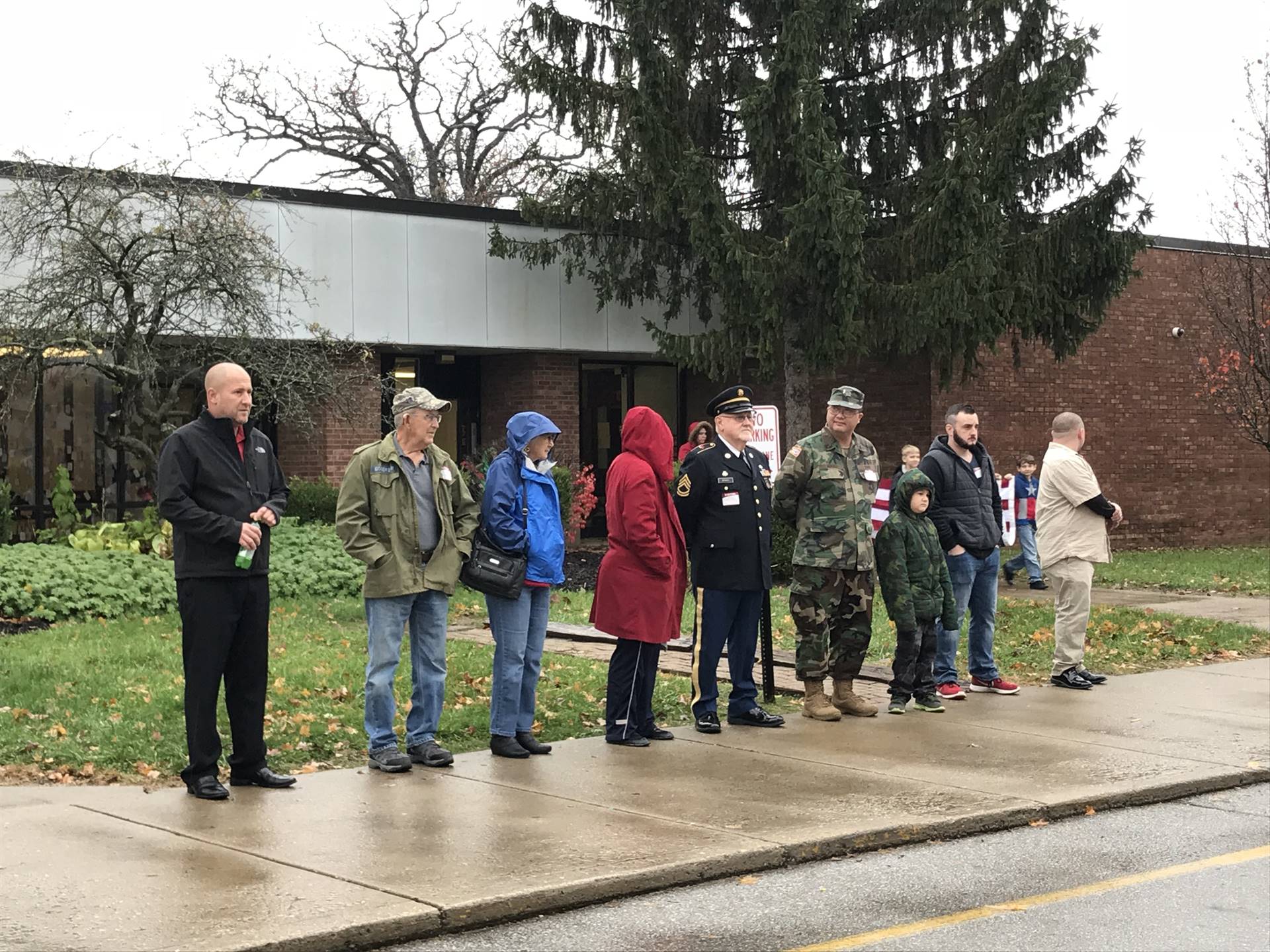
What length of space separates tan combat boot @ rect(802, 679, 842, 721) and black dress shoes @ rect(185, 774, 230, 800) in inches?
157

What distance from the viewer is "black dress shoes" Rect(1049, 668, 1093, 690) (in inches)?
457

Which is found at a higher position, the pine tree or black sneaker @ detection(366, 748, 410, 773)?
the pine tree

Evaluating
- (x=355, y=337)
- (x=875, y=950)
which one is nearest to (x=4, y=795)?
(x=875, y=950)

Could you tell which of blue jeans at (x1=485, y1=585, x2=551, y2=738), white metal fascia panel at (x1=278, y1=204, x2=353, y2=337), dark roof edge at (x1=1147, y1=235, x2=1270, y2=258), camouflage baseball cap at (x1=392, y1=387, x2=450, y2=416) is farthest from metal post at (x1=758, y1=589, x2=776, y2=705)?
dark roof edge at (x1=1147, y1=235, x2=1270, y2=258)

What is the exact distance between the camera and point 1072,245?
2242cm

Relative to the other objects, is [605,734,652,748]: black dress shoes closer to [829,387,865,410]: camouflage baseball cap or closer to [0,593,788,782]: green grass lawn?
[0,593,788,782]: green grass lawn

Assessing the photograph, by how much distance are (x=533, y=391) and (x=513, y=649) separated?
53.3 feet

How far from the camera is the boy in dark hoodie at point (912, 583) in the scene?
10180mm

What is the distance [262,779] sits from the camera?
7.84 meters

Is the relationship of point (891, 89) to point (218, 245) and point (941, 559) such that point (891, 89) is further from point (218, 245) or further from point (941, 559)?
point (941, 559)

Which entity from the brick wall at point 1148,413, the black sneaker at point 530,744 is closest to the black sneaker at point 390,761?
the black sneaker at point 530,744

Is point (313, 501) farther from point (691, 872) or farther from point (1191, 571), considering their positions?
point (691, 872)

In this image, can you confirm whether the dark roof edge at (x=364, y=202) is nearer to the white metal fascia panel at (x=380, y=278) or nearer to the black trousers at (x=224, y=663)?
the white metal fascia panel at (x=380, y=278)

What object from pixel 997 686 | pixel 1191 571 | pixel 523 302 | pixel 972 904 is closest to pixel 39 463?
pixel 523 302
